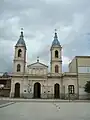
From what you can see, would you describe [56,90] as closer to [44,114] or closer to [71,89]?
[71,89]

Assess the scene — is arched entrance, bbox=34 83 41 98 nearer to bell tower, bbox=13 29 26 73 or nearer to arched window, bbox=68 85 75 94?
bell tower, bbox=13 29 26 73

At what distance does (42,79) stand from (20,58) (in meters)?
9.47

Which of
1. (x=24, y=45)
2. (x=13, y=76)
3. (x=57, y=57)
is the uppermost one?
(x=24, y=45)

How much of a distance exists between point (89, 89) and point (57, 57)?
14986 mm

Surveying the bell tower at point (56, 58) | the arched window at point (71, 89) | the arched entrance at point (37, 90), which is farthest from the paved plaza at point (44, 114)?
the bell tower at point (56, 58)

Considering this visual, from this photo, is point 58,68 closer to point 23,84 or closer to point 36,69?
point 36,69

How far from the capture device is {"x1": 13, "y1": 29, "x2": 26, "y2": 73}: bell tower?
190ft

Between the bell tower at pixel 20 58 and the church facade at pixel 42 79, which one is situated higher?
the bell tower at pixel 20 58

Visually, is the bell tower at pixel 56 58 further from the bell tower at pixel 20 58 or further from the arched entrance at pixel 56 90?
the bell tower at pixel 20 58

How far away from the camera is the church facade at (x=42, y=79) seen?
177 feet

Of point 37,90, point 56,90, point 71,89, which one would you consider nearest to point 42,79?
point 37,90

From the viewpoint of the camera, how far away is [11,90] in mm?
55219

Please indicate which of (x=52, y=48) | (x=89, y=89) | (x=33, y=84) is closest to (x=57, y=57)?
(x=52, y=48)

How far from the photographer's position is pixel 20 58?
5862 centimetres
